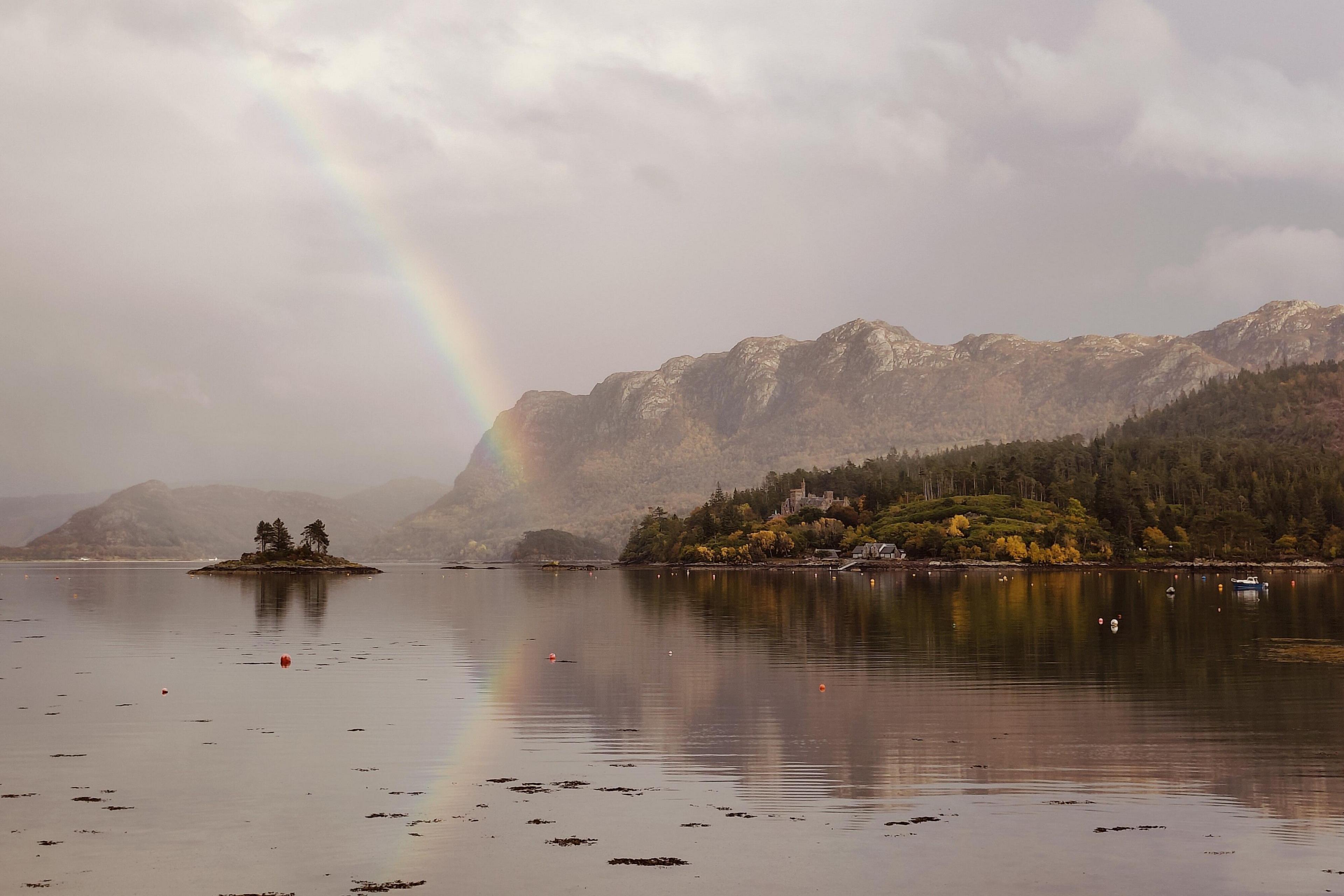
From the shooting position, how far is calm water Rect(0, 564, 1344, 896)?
2512 centimetres

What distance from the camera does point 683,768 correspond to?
37094 mm

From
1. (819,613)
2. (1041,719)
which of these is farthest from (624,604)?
(1041,719)

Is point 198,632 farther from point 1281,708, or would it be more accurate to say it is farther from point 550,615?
point 1281,708

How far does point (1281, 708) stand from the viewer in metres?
49.2

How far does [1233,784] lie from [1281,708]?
61.8ft

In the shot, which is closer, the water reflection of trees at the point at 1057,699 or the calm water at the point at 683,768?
the calm water at the point at 683,768

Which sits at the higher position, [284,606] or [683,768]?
[683,768]

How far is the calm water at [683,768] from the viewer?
2512 cm

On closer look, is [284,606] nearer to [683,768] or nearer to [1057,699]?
[1057,699]

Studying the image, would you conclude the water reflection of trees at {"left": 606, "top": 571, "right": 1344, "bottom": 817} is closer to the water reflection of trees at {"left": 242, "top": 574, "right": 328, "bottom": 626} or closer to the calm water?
the calm water

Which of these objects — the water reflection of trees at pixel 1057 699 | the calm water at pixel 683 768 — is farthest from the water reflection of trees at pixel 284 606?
the water reflection of trees at pixel 1057 699

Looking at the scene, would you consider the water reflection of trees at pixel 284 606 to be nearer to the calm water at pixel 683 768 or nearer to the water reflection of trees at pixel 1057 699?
the calm water at pixel 683 768

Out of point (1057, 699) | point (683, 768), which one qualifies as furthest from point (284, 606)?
point (683, 768)

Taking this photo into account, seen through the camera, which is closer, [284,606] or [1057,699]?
[1057,699]
